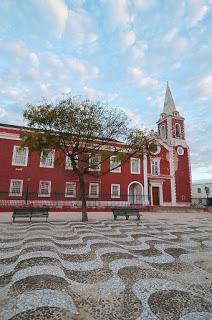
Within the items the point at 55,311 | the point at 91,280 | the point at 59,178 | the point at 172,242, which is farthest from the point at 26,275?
the point at 59,178

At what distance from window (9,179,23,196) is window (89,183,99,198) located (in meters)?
8.10

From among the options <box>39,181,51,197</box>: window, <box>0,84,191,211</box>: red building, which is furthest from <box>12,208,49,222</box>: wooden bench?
<box>39,181,51,197</box>: window

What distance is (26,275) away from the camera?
4285mm

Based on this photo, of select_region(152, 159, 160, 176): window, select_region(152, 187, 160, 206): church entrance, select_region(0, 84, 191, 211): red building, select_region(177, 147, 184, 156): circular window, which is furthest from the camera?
select_region(177, 147, 184, 156): circular window

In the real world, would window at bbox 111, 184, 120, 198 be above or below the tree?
below

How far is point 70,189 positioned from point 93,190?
2.93m

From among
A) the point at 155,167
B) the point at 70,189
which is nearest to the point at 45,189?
the point at 70,189

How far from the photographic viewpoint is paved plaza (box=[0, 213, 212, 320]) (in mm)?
3029

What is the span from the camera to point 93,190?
91.2ft

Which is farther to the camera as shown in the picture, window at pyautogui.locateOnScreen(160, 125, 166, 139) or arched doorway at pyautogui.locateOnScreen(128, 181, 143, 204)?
window at pyautogui.locateOnScreen(160, 125, 166, 139)

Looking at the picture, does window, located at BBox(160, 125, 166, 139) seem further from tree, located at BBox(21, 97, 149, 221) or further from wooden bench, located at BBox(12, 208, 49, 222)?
wooden bench, located at BBox(12, 208, 49, 222)

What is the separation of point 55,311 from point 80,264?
2186 millimetres

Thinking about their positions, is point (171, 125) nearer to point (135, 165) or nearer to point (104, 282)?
point (135, 165)

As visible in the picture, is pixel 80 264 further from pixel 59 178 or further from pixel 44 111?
pixel 59 178
